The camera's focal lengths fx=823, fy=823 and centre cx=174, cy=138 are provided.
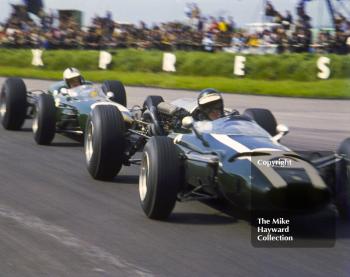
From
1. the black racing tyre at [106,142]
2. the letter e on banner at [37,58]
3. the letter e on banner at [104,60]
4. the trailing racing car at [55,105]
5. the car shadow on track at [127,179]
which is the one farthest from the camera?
the letter e on banner at [37,58]

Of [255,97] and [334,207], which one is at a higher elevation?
[334,207]

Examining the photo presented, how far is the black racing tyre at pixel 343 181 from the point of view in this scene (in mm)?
6703

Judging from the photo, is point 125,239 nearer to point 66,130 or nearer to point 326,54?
point 66,130

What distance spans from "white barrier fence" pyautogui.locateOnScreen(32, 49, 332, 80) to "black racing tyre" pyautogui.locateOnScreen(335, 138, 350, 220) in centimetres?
1727

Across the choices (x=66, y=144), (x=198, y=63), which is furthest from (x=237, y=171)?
(x=198, y=63)

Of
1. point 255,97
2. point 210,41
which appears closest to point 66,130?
point 255,97

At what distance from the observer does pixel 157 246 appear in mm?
5984

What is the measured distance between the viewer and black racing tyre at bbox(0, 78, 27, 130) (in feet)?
40.4

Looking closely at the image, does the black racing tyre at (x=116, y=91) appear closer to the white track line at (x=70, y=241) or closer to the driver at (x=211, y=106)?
the driver at (x=211, y=106)

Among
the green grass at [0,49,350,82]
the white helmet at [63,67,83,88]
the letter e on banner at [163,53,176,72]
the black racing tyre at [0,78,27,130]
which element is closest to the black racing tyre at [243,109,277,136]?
the white helmet at [63,67,83,88]

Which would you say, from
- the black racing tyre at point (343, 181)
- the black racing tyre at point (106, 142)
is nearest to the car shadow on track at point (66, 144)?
the black racing tyre at point (106, 142)

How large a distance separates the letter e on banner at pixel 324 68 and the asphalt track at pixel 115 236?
1500 centimetres

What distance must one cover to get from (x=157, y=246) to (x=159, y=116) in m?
3.19

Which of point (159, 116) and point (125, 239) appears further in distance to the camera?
point (159, 116)
